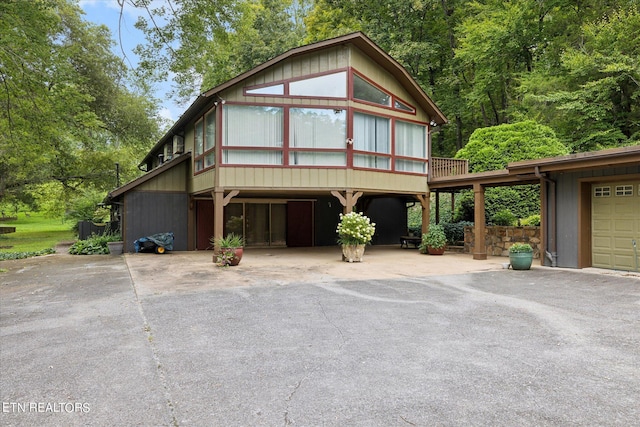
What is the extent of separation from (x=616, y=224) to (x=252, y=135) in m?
9.53

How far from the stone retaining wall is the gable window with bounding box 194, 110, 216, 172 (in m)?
9.18

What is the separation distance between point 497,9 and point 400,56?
5160mm

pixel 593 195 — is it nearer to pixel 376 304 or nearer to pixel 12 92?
pixel 376 304

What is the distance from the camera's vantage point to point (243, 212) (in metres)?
15.2

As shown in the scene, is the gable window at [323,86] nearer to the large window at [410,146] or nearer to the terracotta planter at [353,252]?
the large window at [410,146]

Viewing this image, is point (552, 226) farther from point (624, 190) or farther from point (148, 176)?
point (148, 176)

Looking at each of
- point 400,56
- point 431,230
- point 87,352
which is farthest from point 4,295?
point 400,56

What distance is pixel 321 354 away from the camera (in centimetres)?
373

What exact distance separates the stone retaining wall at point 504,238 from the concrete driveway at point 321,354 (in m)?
4.22

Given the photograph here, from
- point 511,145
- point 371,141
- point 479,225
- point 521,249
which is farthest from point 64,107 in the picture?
point 511,145

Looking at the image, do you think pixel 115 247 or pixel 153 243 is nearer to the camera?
pixel 153 243

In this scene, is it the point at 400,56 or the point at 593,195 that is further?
the point at 400,56

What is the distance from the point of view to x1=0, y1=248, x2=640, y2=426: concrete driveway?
8.64 ft

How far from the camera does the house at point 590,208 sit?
844cm
